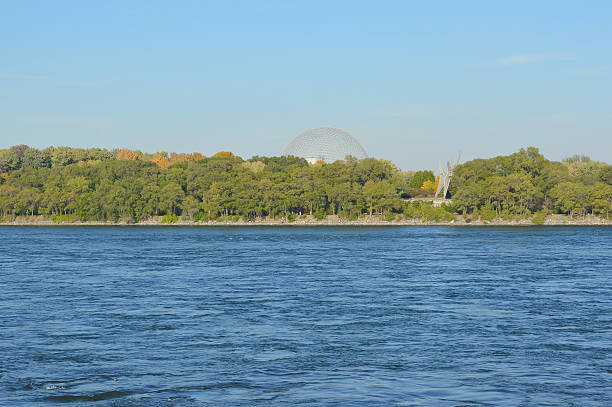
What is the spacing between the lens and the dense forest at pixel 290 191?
419ft

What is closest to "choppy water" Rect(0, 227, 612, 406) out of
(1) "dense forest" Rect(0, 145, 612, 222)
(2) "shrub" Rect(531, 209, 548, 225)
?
(2) "shrub" Rect(531, 209, 548, 225)

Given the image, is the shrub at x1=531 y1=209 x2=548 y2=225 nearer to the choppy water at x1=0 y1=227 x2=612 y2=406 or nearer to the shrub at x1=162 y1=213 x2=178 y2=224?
the shrub at x1=162 y1=213 x2=178 y2=224

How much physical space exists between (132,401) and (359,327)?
34.1ft

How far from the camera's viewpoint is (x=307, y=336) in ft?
74.9

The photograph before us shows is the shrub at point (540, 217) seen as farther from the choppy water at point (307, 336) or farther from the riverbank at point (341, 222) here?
the choppy water at point (307, 336)

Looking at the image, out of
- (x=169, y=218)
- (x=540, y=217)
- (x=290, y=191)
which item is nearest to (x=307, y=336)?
(x=540, y=217)

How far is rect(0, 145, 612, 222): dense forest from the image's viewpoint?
12781cm

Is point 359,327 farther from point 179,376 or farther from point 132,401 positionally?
point 132,401

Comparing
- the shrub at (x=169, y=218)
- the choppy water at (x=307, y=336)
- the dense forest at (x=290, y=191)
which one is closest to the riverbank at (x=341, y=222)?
the shrub at (x=169, y=218)

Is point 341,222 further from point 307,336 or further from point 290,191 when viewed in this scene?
point 307,336

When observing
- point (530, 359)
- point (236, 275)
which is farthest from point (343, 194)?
point (530, 359)

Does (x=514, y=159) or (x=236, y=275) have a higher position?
(x=514, y=159)

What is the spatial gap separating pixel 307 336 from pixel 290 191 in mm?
111649

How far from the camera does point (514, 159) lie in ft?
444
